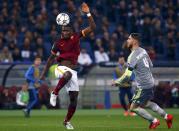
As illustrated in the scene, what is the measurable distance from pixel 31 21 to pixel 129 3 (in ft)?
18.6

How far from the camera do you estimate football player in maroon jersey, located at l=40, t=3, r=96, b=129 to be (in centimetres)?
1908

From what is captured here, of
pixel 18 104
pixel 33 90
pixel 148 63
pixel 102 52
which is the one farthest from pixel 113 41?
pixel 148 63

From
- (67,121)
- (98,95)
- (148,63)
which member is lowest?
(98,95)

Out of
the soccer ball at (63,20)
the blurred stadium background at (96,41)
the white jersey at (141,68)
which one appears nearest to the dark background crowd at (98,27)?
the blurred stadium background at (96,41)

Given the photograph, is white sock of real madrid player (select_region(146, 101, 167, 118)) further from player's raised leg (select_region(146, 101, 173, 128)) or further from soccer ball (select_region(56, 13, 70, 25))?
soccer ball (select_region(56, 13, 70, 25))

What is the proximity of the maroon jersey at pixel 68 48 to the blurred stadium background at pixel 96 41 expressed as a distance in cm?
1256

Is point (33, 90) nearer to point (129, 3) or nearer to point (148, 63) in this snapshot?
point (148, 63)

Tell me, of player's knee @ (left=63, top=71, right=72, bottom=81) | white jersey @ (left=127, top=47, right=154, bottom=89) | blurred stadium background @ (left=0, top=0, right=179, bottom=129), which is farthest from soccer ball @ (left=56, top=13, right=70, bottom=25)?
blurred stadium background @ (left=0, top=0, right=179, bottom=129)

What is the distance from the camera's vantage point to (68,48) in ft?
63.6

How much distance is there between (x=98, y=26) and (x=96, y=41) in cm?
249

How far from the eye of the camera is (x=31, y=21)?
123ft

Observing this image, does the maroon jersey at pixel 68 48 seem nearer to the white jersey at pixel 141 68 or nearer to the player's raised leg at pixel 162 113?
the white jersey at pixel 141 68

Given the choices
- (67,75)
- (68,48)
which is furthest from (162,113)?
(68,48)

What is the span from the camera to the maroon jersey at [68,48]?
1938 cm
